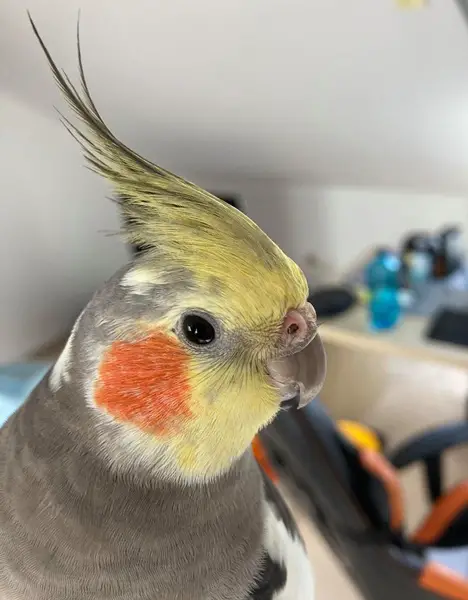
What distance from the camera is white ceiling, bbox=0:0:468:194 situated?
916 mm

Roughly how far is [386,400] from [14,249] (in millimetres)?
1341

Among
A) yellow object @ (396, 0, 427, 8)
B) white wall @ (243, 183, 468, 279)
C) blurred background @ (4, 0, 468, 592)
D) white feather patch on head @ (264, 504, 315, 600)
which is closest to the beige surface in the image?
blurred background @ (4, 0, 468, 592)

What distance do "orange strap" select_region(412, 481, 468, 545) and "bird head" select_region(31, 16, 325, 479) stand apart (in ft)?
2.73

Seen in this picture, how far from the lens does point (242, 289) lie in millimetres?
401

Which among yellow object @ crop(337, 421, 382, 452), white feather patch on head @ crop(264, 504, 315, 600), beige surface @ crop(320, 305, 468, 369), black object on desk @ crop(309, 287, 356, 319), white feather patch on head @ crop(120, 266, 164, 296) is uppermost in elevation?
white feather patch on head @ crop(120, 266, 164, 296)

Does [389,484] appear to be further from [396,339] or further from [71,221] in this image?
[71,221]

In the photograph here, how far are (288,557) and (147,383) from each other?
0.26 meters

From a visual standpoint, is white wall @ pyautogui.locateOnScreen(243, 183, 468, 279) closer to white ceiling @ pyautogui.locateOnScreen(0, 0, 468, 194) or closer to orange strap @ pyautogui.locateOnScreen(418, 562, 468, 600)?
white ceiling @ pyautogui.locateOnScreen(0, 0, 468, 194)

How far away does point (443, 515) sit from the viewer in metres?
1.16

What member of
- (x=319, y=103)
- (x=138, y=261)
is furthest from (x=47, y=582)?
(x=319, y=103)

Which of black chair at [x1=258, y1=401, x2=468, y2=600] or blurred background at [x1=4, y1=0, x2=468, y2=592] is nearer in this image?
black chair at [x1=258, y1=401, x2=468, y2=600]

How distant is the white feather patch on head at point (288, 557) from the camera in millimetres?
535

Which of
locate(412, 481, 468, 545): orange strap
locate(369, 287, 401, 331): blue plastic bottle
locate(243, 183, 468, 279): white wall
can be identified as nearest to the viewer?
locate(412, 481, 468, 545): orange strap

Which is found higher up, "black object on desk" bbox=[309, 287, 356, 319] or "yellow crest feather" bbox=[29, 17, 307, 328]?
"yellow crest feather" bbox=[29, 17, 307, 328]
